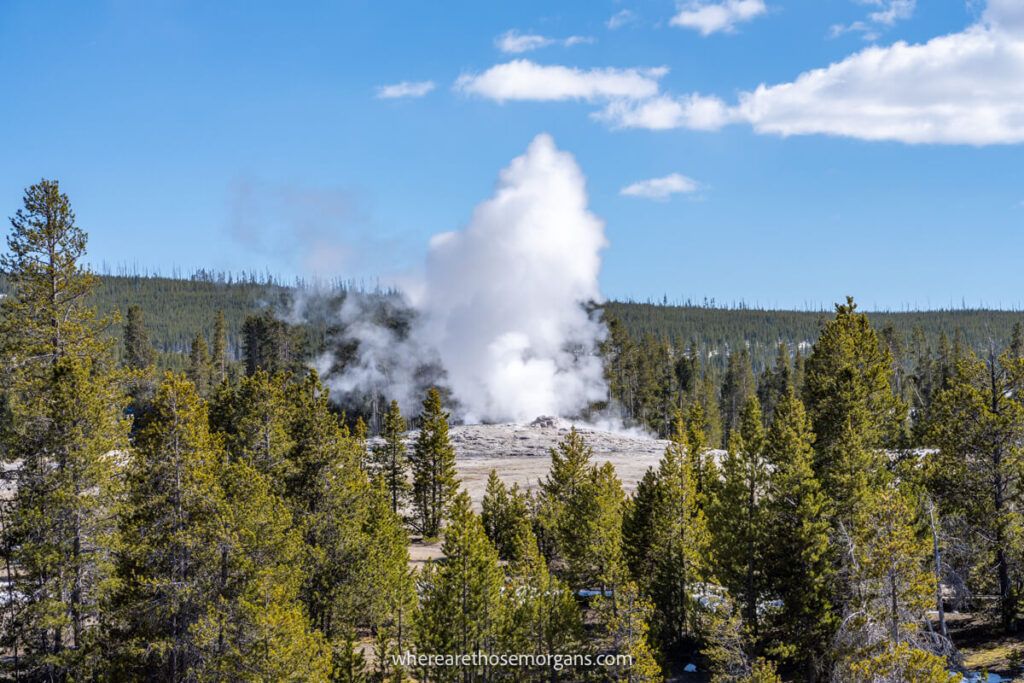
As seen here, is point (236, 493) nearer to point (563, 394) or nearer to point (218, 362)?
point (563, 394)

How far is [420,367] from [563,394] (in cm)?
1830

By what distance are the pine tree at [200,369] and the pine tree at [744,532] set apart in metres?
82.4

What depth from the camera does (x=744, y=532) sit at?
28141mm

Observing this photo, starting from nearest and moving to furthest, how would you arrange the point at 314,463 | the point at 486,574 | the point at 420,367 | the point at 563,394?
1. the point at 486,574
2. the point at 314,463
3. the point at 563,394
4. the point at 420,367

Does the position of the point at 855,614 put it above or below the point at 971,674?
above

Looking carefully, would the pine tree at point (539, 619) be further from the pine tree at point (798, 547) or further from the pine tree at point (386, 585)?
the pine tree at point (798, 547)

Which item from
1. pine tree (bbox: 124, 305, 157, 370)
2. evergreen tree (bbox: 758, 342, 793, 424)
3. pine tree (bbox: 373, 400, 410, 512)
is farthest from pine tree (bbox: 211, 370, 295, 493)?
evergreen tree (bbox: 758, 342, 793, 424)

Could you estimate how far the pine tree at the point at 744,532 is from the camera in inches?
1091

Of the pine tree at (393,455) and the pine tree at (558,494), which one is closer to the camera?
the pine tree at (558,494)

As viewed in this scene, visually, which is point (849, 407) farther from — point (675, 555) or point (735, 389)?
point (735, 389)

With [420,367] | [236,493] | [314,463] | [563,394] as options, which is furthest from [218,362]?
[236,493]

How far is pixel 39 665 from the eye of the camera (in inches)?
923

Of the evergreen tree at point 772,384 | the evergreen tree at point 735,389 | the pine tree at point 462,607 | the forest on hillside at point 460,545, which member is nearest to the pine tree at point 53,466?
the forest on hillside at point 460,545

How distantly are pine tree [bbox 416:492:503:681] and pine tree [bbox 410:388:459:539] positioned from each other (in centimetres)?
2416
